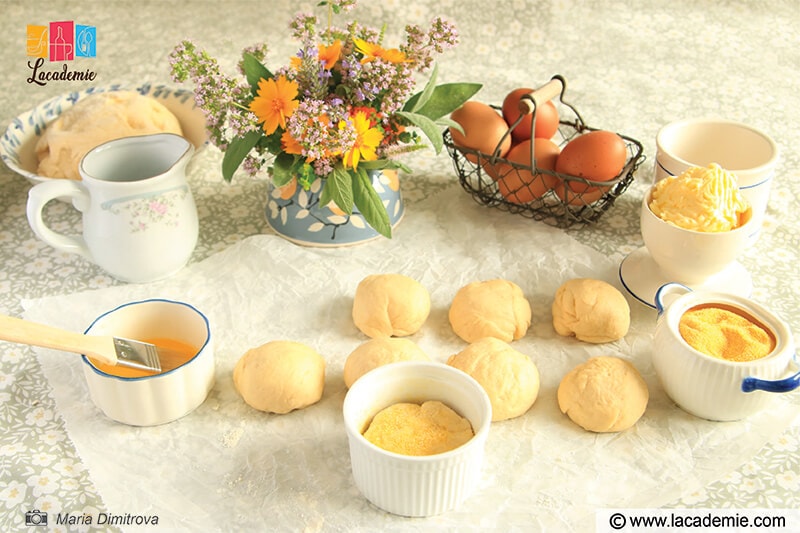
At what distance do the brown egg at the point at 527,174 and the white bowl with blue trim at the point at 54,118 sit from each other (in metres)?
0.60

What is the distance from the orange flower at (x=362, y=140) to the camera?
139 centimetres

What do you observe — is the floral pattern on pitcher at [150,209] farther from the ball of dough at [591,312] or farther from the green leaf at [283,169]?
the ball of dough at [591,312]

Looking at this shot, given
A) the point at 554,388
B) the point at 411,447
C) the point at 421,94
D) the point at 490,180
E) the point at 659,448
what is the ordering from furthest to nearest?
1. the point at 490,180
2. the point at 421,94
3. the point at 554,388
4. the point at 659,448
5. the point at 411,447

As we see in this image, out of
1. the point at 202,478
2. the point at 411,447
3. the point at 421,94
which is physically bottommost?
the point at 202,478

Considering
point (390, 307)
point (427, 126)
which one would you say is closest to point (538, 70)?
point (427, 126)

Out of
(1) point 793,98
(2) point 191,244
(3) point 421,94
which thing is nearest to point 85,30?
(2) point 191,244

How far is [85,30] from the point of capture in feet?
7.50

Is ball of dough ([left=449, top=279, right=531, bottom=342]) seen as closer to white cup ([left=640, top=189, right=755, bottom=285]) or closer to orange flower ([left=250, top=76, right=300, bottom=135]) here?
white cup ([left=640, top=189, right=755, bottom=285])

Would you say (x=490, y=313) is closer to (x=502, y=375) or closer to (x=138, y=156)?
(x=502, y=375)

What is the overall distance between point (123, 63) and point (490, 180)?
1.12m

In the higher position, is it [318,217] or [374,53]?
[374,53]

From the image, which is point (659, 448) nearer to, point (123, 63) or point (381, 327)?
point (381, 327)

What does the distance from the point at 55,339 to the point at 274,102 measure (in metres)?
0.52

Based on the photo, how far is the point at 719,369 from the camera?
113cm
